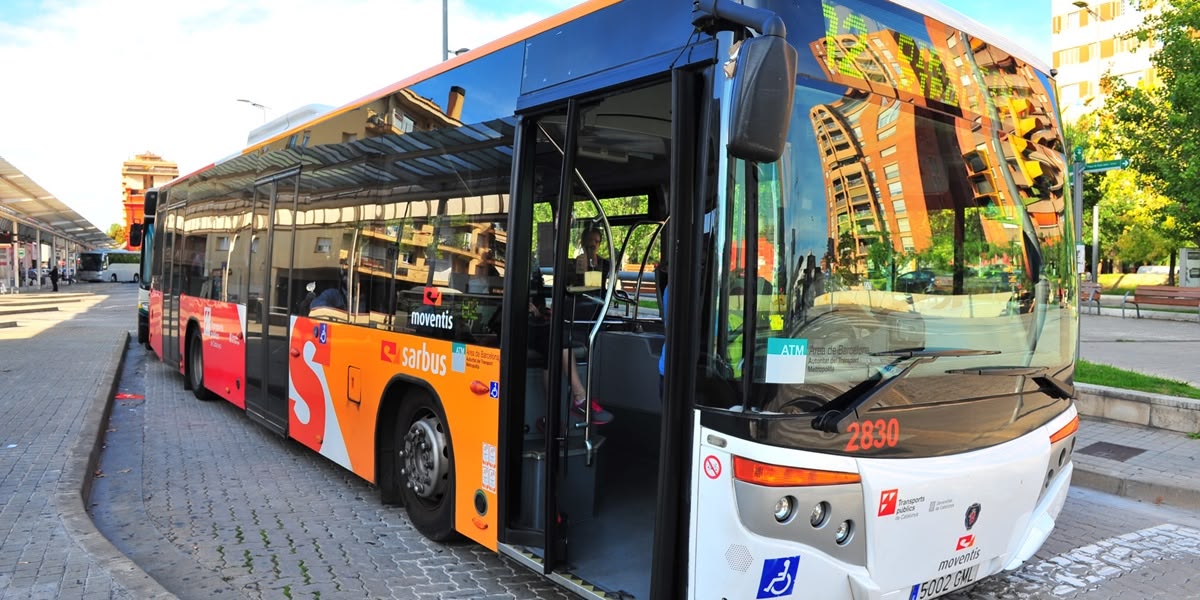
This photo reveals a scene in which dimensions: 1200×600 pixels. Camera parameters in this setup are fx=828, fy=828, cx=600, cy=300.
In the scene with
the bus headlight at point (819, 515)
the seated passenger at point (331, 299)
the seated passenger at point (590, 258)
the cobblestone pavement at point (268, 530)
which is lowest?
the cobblestone pavement at point (268, 530)

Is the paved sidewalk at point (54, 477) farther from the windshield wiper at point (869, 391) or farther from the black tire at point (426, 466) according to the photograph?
the windshield wiper at point (869, 391)

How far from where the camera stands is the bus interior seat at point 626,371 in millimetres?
5223

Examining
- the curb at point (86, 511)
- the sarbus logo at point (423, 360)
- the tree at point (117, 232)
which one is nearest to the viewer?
the curb at point (86, 511)

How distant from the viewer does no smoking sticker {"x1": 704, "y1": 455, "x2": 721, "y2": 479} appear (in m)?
3.09

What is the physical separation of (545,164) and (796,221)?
5.51ft

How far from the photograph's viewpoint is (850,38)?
10.8 feet

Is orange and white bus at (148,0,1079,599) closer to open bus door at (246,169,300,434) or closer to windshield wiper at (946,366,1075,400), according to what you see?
windshield wiper at (946,366,1075,400)

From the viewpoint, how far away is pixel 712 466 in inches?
122

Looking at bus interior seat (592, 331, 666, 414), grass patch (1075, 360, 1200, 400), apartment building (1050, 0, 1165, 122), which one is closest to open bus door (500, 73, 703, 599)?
bus interior seat (592, 331, 666, 414)

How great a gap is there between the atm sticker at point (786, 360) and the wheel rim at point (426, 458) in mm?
2595

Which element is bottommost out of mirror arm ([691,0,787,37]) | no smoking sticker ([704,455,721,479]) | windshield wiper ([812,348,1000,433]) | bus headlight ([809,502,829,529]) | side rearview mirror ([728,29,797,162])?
bus headlight ([809,502,829,529])

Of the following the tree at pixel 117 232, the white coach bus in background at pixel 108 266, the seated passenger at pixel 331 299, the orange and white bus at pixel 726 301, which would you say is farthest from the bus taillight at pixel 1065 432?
the tree at pixel 117 232

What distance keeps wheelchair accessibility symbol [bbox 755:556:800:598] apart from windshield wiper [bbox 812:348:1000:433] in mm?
513

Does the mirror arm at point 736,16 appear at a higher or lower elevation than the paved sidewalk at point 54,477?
higher
